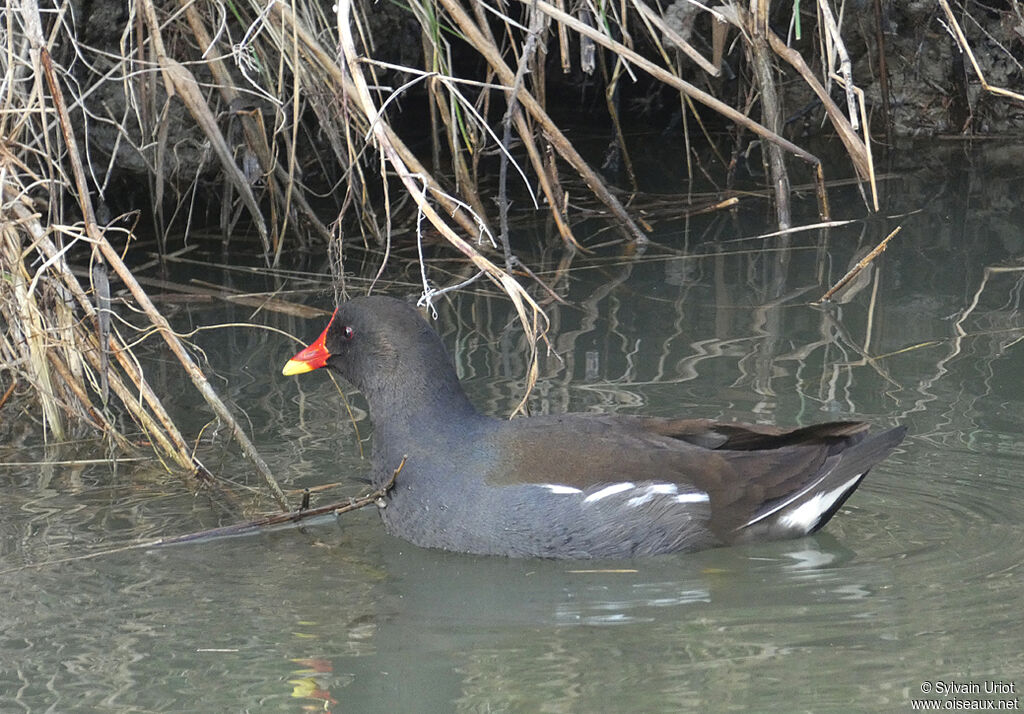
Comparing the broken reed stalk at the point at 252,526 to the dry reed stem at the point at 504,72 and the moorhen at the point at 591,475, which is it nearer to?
the moorhen at the point at 591,475

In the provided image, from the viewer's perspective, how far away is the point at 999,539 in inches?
139

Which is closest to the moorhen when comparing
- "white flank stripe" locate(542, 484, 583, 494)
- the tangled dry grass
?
Answer: "white flank stripe" locate(542, 484, 583, 494)

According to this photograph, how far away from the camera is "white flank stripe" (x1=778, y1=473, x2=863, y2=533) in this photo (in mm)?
3676

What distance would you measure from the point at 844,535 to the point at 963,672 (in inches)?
37.8

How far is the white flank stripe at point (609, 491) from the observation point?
3625 millimetres

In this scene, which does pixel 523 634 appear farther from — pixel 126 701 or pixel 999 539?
pixel 999 539

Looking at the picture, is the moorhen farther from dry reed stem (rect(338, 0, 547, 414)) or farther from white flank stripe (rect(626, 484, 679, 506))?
dry reed stem (rect(338, 0, 547, 414))

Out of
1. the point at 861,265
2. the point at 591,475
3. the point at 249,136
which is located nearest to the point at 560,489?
the point at 591,475

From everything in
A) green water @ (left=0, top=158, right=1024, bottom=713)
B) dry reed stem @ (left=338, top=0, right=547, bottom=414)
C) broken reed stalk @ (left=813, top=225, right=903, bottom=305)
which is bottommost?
green water @ (left=0, top=158, right=1024, bottom=713)

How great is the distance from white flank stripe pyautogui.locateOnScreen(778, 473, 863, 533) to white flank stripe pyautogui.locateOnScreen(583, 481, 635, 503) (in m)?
0.42

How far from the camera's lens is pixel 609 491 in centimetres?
363

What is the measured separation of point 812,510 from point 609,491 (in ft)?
1.78

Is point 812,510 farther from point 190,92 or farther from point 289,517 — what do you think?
point 190,92

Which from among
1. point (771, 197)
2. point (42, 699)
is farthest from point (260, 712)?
point (771, 197)
